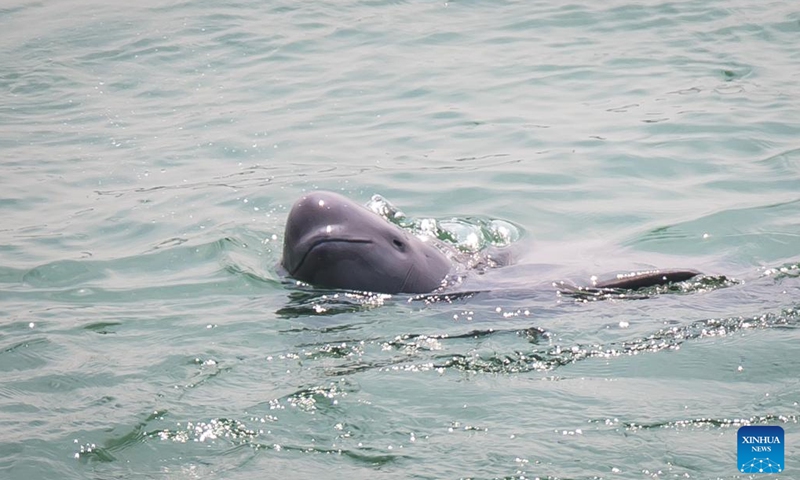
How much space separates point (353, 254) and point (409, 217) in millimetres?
1881

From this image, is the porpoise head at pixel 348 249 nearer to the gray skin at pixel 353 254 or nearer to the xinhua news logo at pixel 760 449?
the gray skin at pixel 353 254

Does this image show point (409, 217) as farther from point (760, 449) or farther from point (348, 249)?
point (760, 449)

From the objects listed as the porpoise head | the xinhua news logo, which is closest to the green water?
the xinhua news logo

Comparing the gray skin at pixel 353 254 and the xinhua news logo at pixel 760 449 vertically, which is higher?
the gray skin at pixel 353 254

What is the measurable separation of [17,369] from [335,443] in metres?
1.87

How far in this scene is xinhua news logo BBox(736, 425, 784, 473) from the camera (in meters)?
4.10

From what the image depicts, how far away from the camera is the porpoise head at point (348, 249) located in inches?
241

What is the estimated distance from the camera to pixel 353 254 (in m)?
6.13

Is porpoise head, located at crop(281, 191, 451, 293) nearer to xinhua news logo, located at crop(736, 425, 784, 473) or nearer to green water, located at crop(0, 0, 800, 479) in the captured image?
green water, located at crop(0, 0, 800, 479)

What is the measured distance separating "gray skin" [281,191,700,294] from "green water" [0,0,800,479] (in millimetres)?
137

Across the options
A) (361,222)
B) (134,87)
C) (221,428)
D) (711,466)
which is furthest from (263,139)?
(711,466)

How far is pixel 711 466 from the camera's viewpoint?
413 cm

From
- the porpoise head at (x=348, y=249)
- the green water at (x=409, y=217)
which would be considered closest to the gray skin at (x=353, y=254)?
the porpoise head at (x=348, y=249)

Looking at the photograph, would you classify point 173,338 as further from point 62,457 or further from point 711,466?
point 711,466
